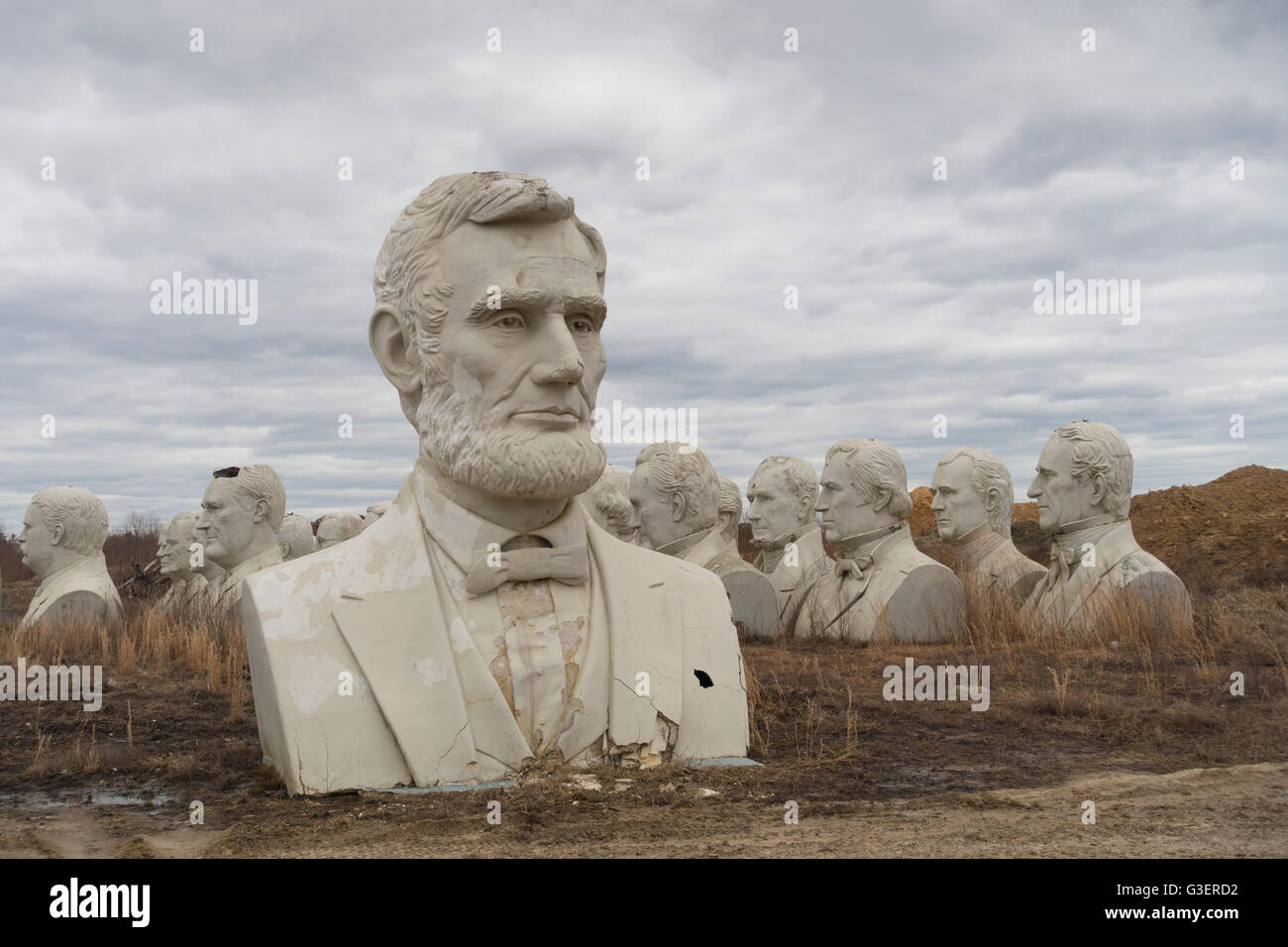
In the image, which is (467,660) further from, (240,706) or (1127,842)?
(240,706)

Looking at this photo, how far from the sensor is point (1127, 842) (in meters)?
3.89

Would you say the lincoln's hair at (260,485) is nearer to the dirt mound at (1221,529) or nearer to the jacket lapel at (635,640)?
the jacket lapel at (635,640)

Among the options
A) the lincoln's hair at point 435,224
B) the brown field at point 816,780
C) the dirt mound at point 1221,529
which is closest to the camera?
the brown field at point 816,780

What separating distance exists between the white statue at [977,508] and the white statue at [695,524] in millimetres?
2158

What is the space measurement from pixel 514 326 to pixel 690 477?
6818mm

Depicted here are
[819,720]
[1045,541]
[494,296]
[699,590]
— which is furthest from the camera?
[1045,541]

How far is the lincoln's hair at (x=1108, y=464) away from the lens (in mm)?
9758

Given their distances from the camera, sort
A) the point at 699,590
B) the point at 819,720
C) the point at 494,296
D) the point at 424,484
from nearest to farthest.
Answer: the point at 494,296 → the point at 424,484 → the point at 699,590 → the point at 819,720

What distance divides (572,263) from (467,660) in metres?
1.58

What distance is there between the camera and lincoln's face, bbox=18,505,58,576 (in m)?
11.5

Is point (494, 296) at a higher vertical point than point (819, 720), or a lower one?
higher

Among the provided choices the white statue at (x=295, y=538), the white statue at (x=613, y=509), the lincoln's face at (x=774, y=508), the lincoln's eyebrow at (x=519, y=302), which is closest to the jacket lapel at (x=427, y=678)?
the lincoln's eyebrow at (x=519, y=302)

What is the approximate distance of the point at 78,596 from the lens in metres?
11.2

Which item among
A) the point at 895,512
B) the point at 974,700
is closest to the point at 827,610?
the point at 895,512
